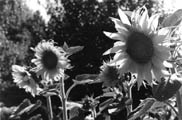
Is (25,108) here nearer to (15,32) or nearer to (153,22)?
(153,22)

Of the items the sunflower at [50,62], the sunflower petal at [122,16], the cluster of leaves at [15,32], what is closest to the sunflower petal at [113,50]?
the sunflower petal at [122,16]

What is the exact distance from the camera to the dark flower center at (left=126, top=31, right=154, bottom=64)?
150cm

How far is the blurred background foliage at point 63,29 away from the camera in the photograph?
20.7 metres

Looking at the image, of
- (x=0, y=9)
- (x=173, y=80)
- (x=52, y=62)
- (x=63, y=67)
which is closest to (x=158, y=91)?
(x=173, y=80)

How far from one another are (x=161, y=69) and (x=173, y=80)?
64 millimetres

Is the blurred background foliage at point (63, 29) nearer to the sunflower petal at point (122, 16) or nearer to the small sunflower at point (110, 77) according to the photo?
the small sunflower at point (110, 77)

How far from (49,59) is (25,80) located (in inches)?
17.4

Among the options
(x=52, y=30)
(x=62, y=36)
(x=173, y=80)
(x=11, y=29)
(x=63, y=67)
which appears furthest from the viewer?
(x=11, y=29)

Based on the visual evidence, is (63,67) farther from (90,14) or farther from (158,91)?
(90,14)

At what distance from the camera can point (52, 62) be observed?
267cm

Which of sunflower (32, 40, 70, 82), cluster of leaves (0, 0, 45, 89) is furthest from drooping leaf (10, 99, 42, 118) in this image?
cluster of leaves (0, 0, 45, 89)

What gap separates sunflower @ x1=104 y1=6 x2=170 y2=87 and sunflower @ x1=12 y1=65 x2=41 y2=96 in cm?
131

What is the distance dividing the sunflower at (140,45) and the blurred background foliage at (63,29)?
1686 centimetres

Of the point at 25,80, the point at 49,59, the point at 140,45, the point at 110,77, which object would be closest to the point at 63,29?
the point at 25,80
